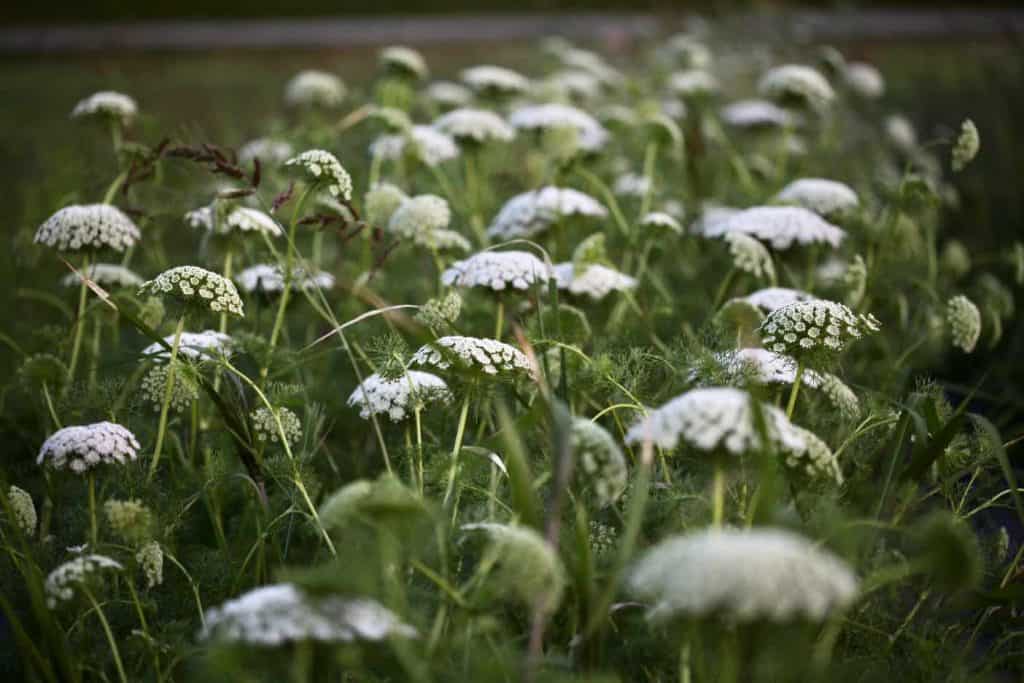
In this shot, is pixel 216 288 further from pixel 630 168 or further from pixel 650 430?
pixel 630 168


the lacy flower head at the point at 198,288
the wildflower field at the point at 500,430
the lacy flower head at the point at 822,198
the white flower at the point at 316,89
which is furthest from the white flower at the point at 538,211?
the white flower at the point at 316,89

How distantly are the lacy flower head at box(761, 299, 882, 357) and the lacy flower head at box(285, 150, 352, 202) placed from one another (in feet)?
2.85

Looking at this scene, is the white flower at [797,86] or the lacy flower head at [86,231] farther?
the white flower at [797,86]

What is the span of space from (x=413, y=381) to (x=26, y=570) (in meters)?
0.70

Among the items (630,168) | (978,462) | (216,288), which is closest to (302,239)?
(630,168)

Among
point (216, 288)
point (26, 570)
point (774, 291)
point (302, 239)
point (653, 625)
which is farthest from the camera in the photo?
point (302, 239)

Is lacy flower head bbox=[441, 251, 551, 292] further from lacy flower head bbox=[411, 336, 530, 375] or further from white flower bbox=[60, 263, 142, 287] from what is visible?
white flower bbox=[60, 263, 142, 287]

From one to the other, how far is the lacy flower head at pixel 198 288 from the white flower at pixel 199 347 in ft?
0.62

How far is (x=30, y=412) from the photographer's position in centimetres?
275

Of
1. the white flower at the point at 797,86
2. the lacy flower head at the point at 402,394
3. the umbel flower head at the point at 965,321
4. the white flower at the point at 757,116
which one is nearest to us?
the lacy flower head at the point at 402,394

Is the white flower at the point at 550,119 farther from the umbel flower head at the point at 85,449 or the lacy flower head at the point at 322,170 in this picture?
the umbel flower head at the point at 85,449

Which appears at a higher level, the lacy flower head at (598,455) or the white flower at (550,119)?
the white flower at (550,119)

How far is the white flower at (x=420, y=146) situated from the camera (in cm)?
Answer: 316

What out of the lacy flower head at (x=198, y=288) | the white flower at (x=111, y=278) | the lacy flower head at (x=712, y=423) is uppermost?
the lacy flower head at (x=198, y=288)
